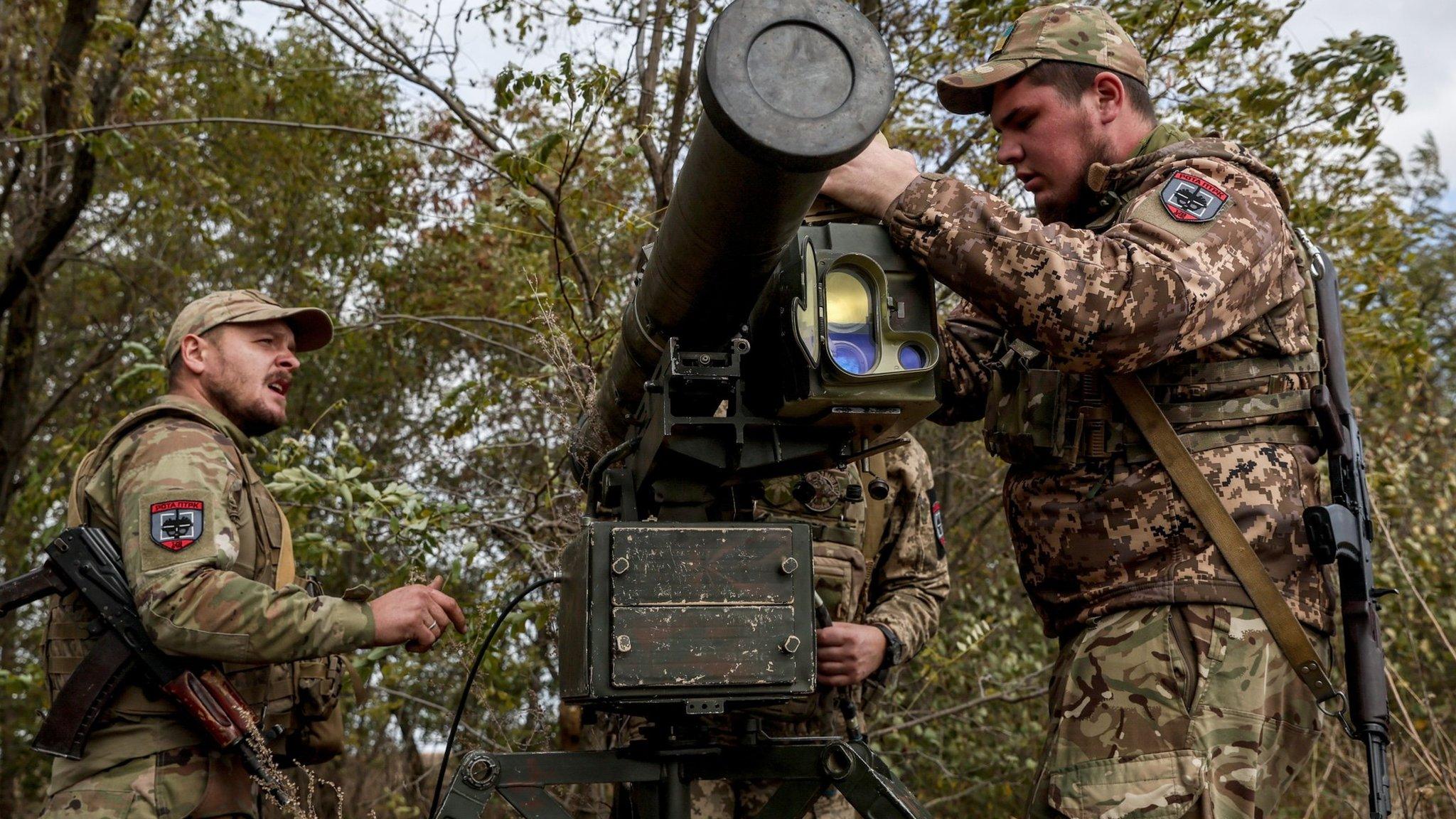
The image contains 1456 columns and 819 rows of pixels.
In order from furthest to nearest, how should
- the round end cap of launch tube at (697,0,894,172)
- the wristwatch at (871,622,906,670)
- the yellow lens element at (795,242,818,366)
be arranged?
the wristwatch at (871,622,906,670) < the yellow lens element at (795,242,818,366) < the round end cap of launch tube at (697,0,894,172)

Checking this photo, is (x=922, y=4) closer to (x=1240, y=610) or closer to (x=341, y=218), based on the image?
(x=1240, y=610)

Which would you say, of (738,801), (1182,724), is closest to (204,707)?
(738,801)

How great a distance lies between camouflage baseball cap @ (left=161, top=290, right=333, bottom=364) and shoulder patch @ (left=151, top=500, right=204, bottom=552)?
2.43 feet

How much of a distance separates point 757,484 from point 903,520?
1.47 meters

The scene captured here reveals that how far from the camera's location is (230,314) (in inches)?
150

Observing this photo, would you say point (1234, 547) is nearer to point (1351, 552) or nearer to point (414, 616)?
point (1351, 552)

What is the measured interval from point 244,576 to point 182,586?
272 millimetres

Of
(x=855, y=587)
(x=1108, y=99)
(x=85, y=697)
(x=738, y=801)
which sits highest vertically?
(x=1108, y=99)

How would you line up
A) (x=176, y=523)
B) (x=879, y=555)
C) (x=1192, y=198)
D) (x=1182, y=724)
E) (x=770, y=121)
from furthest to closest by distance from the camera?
1. (x=879, y=555)
2. (x=176, y=523)
3. (x=1192, y=198)
4. (x=1182, y=724)
5. (x=770, y=121)

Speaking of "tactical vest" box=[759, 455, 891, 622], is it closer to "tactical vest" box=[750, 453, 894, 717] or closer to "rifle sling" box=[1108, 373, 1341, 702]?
"tactical vest" box=[750, 453, 894, 717]

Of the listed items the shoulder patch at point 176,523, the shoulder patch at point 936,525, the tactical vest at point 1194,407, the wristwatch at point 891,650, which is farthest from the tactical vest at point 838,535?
the shoulder patch at point 176,523

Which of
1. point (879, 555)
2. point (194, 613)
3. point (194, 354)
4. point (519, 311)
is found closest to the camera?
point (194, 613)

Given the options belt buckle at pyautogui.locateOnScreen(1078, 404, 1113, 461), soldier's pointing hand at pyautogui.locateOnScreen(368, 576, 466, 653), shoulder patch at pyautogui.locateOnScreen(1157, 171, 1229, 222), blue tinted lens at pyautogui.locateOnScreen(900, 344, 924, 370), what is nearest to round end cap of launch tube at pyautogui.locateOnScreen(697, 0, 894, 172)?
blue tinted lens at pyautogui.locateOnScreen(900, 344, 924, 370)

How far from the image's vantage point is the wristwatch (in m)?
3.49
